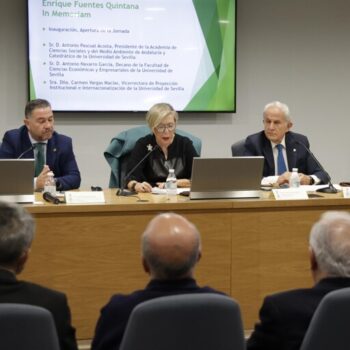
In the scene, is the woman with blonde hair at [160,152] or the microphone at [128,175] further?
the woman with blonde hair at [160,152]

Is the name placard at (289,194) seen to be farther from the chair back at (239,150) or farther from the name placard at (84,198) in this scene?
the chair back at (239,150)

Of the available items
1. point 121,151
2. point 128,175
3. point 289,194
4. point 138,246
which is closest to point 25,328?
point 138,246

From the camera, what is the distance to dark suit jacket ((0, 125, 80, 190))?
446 centimetres

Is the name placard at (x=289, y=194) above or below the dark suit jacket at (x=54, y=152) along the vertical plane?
below

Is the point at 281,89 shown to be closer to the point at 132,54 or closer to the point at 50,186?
the point at 132,54

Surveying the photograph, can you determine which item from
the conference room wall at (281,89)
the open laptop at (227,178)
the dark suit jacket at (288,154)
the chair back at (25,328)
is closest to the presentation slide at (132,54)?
the conference room wall at (281,89)

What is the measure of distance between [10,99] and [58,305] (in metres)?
3.93

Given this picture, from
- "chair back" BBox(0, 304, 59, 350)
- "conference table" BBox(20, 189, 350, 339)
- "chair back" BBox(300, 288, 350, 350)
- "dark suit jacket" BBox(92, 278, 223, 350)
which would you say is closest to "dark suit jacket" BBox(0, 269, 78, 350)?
"dark suit jacket" BBox(92, 278, 223, 350)

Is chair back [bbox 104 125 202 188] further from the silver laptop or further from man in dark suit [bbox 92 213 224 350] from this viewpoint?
man in dark suit [bbox 92 213 224 350]

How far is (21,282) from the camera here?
196 cm

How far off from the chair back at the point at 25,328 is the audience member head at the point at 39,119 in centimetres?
282

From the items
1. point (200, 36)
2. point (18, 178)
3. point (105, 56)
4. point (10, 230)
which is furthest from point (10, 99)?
point (10, 230)

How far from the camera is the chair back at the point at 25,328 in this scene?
1.67 meters

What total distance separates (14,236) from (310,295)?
0.87 metres
